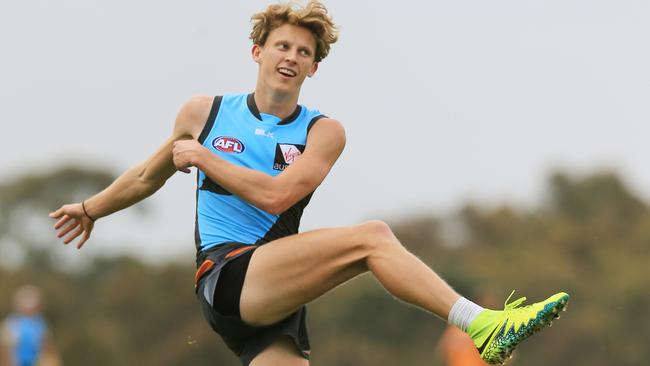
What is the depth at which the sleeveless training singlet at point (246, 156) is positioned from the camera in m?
8.40

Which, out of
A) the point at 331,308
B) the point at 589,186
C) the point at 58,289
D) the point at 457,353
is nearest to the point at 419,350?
the point at 331,308

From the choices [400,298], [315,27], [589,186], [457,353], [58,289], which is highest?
[315,27]

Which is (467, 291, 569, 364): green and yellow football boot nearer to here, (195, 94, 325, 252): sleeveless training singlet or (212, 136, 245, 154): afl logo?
(195, 94, 325, 252): sleeveless training singlet

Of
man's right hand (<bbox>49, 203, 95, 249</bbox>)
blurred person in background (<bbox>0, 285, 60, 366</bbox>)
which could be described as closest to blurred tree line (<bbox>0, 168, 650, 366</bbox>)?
blurred person in background (<bbox>0, 285, 60, 366</bbox>)

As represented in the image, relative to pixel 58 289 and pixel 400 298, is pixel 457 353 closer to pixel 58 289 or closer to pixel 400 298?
pixel 400 298

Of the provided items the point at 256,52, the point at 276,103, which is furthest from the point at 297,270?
the point at 256,52

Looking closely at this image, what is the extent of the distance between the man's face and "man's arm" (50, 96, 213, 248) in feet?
1.42

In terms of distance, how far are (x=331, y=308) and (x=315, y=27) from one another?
50831mm

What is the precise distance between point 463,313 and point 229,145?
5.68 ft

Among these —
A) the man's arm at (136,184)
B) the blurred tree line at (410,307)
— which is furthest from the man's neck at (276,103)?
the blurred tree line at (410,307)

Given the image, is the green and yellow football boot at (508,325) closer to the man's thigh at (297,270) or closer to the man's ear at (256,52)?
the man's thigh at (297,270)

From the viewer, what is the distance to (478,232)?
67375mm

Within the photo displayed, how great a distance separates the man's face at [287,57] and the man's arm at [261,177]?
46cm

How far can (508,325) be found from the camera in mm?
7566
